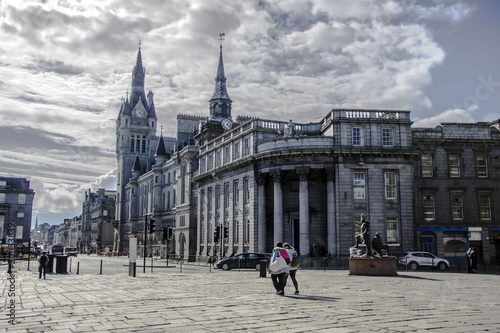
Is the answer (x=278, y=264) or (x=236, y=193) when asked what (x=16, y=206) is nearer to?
(x=236, y=193)

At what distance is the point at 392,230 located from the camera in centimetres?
4116

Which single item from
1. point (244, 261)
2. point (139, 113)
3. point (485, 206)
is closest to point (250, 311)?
point (244, 261)

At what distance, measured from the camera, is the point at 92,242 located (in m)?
144

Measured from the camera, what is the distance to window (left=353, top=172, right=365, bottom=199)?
1644 inches

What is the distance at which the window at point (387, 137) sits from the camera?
42.1 m

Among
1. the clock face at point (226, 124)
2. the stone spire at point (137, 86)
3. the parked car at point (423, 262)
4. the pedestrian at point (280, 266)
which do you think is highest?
the stone spire at point (137, 86)

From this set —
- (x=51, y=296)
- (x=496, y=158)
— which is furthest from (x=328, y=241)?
(x=51, y=296)

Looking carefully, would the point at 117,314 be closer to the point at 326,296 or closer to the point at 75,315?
the point at 75,315

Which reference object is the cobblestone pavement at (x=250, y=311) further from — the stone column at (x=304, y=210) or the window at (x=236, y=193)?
the window at (x=236, y=193)

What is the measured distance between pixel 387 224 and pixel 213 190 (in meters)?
21.9

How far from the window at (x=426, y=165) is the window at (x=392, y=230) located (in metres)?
5.39

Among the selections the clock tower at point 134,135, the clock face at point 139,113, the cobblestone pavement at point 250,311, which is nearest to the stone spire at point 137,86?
the clock tower at point 134,135

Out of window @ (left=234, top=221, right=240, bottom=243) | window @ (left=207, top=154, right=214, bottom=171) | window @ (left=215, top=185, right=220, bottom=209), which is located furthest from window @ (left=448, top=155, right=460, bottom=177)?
window @ (left=207, top=154, right=214, bottom=171)

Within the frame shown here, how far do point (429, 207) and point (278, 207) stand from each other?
13.3m
